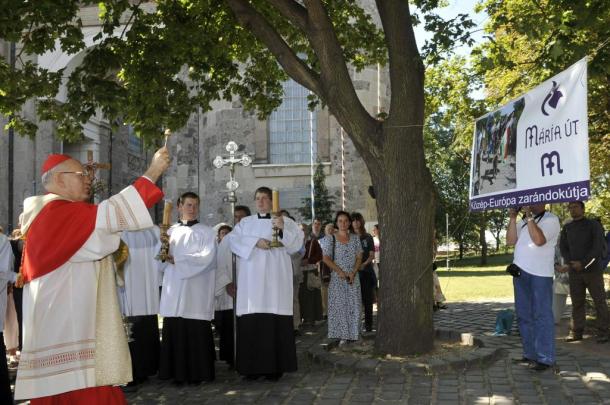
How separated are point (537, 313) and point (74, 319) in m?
5.30

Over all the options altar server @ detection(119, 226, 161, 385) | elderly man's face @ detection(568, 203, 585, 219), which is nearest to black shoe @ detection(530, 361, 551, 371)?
elderly man's face @ detection(568, 203, 585, 219)

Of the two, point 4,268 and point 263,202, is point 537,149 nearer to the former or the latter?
point 263,202

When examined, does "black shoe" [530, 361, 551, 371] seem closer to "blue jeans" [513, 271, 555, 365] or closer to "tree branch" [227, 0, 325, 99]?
"blue jeans" [513, 271, 555, 365]

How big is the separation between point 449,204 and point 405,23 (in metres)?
36.9

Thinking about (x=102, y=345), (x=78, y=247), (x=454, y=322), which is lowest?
(x=454, y=322)

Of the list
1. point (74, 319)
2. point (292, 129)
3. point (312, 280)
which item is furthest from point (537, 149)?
point (292, 129)

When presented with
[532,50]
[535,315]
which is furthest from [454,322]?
[532,50]

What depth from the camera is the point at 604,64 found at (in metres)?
9.26

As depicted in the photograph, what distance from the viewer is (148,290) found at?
8.41m

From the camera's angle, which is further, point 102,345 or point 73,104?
point 73,104

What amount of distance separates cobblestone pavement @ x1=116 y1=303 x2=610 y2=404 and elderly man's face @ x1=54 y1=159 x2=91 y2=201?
317cm

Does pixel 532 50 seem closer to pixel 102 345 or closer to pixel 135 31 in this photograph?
pixel 135 31

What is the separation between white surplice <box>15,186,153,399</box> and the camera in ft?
14.7

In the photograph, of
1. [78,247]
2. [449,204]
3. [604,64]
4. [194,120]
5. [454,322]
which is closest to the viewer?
[78,247]
